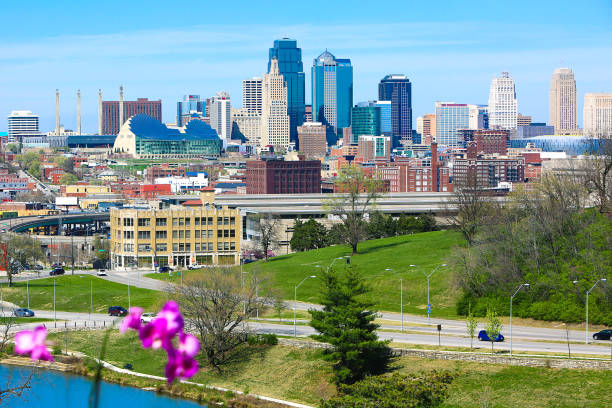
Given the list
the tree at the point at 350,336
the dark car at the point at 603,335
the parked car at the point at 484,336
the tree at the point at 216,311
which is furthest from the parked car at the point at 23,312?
the dark car at the point at 603,335

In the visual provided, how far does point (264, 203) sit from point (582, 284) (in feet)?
287

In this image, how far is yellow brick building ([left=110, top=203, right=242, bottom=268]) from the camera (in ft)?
341

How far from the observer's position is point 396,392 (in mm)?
42094

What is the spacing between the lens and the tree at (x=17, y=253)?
93.8 m

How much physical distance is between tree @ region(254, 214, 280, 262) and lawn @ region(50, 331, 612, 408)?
107ft

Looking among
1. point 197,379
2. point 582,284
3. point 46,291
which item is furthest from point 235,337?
point 46,291

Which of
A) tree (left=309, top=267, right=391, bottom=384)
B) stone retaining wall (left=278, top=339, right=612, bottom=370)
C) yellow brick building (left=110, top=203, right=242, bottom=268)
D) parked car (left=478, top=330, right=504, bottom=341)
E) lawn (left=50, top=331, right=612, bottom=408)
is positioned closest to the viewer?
lawn (left=50, top=331, right=612, bottom=408)

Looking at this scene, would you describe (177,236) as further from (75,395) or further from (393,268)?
(75,395)

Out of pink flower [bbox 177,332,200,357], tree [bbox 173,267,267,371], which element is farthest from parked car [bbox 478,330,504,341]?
pink flower [bbox 177,332,200,357]

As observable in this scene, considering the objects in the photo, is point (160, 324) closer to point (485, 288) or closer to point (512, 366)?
point (512, 366)

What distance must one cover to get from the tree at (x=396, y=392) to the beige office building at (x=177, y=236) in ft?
192

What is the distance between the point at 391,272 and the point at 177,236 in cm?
3722

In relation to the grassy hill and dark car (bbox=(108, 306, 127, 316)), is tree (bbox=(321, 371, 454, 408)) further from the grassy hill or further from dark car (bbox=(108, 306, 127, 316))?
dark car (bbox=(108, 306, 127, 316))

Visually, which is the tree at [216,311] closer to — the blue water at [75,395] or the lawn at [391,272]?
the blue water at [75,395]
